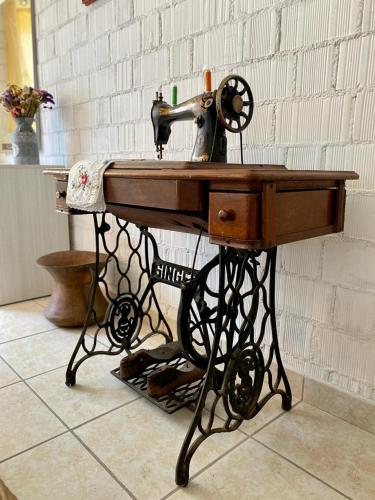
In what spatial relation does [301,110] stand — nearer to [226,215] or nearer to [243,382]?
[226,215]

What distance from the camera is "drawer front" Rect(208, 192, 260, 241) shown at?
0.89 metres

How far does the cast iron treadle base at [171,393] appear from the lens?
1.42 m

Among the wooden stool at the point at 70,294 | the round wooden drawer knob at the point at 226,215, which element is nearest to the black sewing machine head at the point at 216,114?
the round wooden drawer knob at the point at 226,215

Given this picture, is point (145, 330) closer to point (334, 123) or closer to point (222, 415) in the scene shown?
point (222, 415)

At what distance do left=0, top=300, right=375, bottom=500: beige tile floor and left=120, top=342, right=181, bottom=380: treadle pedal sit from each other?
7 cm

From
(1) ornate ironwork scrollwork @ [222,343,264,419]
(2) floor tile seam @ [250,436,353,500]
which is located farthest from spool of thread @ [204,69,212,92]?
(2) floor tile seam @ [250,436,353,500]

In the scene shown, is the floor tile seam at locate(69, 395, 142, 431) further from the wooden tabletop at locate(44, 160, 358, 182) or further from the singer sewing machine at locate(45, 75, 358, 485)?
the wooden tabletop at locate(44, 160, 358, 182)

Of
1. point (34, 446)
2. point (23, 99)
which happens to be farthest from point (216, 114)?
point (23, 99)

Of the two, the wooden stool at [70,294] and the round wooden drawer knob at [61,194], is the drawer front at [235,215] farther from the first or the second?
the wooden stool at [70,294]

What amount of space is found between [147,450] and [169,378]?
31cm

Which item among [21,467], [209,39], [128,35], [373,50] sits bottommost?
[21,467]

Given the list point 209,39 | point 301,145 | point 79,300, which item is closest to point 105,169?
point 301,145

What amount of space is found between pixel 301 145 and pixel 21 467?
1.36 metres

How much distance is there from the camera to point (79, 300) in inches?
84.7
